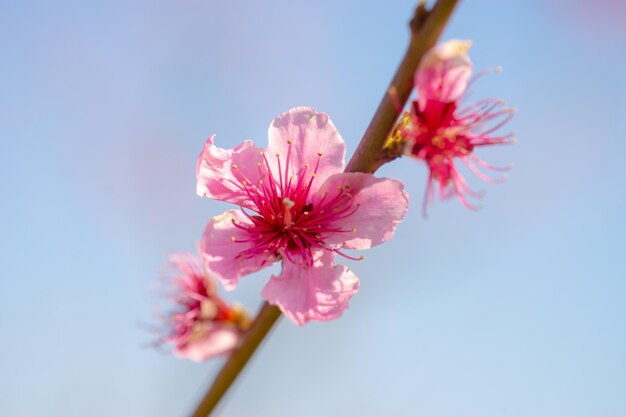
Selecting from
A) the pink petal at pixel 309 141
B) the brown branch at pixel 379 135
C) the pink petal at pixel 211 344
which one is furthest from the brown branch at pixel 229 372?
the pink petal at pixel 211 344

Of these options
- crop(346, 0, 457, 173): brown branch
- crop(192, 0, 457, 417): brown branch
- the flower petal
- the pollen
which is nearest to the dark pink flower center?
the pollen

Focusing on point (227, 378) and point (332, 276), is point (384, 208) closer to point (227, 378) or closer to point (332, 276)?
point (332, 276)

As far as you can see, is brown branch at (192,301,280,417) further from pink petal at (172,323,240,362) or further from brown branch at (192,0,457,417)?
pink petal at (172,323,240,362)

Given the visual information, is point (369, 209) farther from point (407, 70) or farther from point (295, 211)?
point (407, 70)

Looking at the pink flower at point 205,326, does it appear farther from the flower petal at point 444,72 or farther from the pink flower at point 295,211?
the flower petal at point 444,72

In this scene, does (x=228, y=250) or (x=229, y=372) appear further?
(x=228, y=250)

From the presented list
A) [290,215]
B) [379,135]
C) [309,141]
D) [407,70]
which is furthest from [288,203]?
[407,70]
